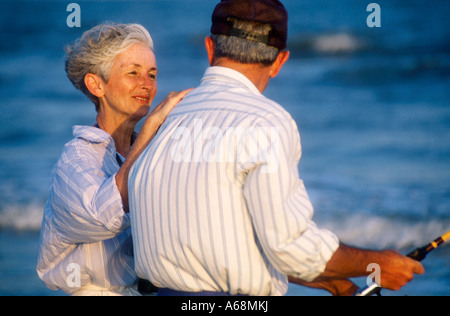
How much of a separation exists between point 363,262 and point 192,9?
10.2 metres

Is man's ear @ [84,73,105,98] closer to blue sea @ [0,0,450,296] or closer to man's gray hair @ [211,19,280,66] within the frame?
man's gray hair @ [211,19,280,66]

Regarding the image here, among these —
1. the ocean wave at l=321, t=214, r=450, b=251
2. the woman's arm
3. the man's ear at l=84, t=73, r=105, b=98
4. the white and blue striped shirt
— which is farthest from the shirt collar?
the ocean wave at l=321, t=214, r=450, b=251

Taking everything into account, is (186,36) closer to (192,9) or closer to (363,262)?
(192,9)

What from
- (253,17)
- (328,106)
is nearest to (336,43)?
(328,106)

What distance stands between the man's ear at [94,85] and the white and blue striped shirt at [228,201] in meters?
0.89

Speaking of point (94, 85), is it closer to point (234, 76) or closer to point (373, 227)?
point (234, 76)

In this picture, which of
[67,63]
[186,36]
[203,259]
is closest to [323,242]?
[203,259]

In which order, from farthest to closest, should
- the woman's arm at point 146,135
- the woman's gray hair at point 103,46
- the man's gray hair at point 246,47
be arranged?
the woman's gray hair at point 103,46 → the woman's arm at point 146,135 → the man's gray hair at point 246,47

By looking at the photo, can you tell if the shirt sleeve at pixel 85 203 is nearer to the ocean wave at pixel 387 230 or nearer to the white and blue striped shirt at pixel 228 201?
the white and blue striped shirt at pixel 228 201

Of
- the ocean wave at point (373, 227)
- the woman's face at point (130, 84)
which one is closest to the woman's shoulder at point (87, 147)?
the woman's face at point (130, 84)

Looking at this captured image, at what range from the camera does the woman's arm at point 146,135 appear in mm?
2066

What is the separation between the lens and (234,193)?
5.70 feet

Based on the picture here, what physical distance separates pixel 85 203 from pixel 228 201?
581 millimetres

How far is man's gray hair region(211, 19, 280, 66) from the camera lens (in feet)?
6.10
